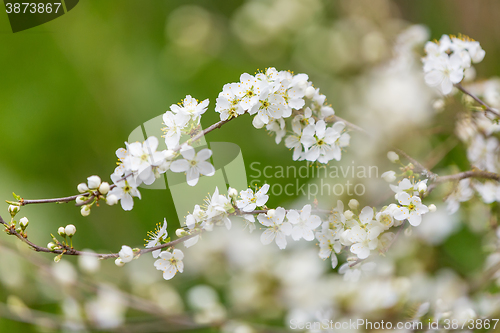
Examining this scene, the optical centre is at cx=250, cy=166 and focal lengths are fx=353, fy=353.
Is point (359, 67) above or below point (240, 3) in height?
below

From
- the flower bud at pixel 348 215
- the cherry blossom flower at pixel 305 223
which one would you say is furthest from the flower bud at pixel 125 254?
the flower bud at pixel 348 215

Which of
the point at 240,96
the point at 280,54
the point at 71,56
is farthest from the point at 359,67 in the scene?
the point at 71,56

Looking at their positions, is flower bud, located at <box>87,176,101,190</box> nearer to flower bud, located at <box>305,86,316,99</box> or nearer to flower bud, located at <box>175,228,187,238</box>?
flower bud, located at <box>175,228,187,238</box>

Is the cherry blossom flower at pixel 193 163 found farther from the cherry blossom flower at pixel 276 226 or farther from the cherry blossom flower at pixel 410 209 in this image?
the cherry blossom flower at pixel 410 209

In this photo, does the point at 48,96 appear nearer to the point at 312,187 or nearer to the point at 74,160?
the point at 74,160

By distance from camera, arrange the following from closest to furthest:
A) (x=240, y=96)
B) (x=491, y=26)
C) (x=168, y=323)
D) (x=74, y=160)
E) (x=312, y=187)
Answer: (x=240, y=96), (x=168, y=323), (x=312, y=187), (x=74, y=160), (x=491, y=26)

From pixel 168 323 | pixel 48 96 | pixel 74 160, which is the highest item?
pixel 48 96

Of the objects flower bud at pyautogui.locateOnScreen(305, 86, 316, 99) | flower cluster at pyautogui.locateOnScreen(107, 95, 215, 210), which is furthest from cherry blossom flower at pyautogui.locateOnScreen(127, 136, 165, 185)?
flower bud at pyautogui.locateOnScreen(305, 86, 316, 99)
